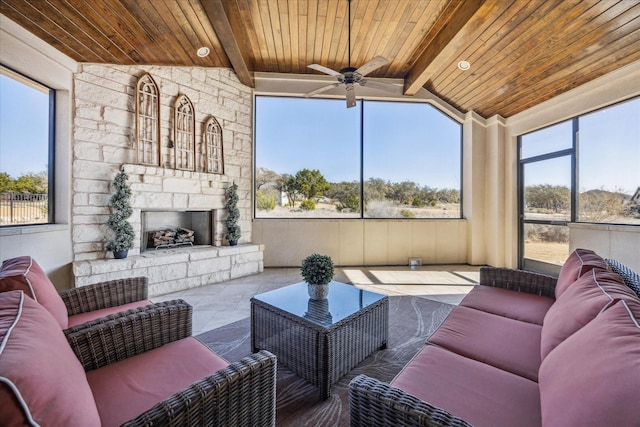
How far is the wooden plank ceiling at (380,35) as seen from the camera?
2830mm

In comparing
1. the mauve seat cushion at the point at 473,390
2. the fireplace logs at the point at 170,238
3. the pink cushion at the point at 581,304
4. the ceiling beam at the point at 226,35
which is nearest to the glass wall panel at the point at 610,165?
the pink cushion at the point at 581,304

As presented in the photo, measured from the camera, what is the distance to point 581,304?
3.89ft

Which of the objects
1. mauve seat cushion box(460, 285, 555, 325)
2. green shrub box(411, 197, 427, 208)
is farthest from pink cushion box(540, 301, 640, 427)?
green shrub box(411, 197, 427, 208)

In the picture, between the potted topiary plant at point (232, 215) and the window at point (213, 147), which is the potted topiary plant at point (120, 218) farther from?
the potted topiary plant at point (232, 215)

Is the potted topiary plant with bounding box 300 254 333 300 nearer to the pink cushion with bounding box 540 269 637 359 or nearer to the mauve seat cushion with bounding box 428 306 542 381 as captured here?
the mauve seat cushion with bounding box 428 306 542 381

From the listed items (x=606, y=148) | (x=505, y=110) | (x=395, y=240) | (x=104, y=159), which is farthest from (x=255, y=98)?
(x=606, y=148)

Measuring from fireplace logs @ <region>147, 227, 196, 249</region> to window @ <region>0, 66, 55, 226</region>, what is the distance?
1126mm

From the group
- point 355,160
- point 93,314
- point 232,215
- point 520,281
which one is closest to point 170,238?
point 232,215

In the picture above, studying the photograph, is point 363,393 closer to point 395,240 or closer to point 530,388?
point 530,388

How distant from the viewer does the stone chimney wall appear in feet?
10.8

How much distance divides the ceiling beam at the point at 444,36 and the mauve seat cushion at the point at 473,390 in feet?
11.1

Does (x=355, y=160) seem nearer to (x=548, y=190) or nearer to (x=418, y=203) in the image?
(x=418, y=203)

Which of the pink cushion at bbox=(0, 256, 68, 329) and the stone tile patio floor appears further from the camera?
the stone tile patio floor

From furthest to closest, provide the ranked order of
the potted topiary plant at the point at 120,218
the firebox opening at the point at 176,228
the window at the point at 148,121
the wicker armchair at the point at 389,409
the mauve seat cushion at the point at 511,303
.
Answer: the firebox opening at the point at 176,228 → the window at the point at 148,121 → the potted topiary plant at the point at 120,218 → the mauve seat cushion at the point at 511,303 → the wicker armchair at the point at 389,409
